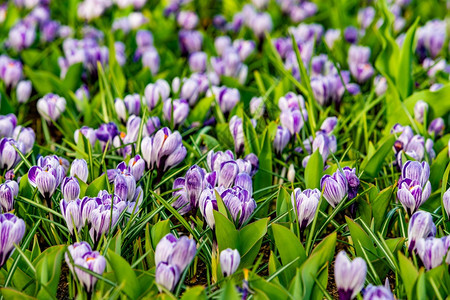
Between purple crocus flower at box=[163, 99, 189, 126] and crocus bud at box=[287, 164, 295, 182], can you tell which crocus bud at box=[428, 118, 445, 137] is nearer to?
crocus bud at box=[287, 164, 295, 182]

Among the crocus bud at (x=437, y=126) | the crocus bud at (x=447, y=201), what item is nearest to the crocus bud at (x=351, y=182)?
the crocus bud at (x=447, y=201)

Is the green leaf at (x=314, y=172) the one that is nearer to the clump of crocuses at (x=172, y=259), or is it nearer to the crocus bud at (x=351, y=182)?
the crocus bud at (x=351, y=182)

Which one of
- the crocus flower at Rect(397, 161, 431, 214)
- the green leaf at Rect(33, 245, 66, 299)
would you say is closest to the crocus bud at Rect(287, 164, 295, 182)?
the crocus flower at Rect(397, 161, 431, 214)

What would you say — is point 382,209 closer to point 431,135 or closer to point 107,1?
point 431,135

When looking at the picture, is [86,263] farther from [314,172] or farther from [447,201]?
[447,201]

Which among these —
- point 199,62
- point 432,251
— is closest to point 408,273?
point 432,251

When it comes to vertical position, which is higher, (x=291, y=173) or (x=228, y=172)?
(x=228, y=172)

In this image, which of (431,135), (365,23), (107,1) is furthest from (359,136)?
(107,1)
